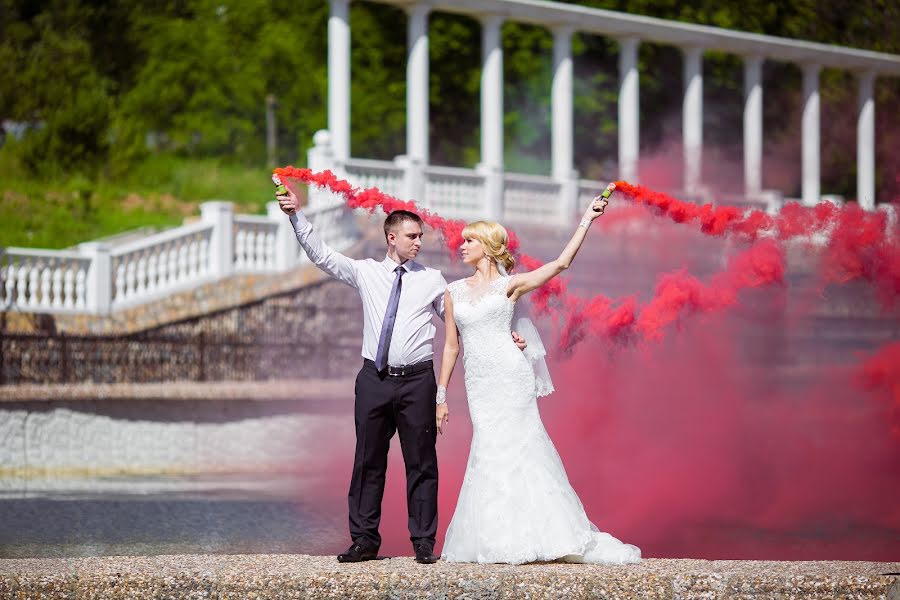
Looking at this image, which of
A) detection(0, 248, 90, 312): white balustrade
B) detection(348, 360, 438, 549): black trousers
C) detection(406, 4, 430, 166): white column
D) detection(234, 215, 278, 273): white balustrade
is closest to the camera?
detection(348, 360, 438, 549): black trousers

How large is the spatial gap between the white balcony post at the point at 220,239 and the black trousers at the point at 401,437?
566 inches

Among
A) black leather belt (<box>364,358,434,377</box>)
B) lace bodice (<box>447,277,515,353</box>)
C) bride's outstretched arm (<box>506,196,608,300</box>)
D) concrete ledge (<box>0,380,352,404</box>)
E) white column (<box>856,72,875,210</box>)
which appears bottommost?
concrete ledge (<box>0,380,352,404</box>)

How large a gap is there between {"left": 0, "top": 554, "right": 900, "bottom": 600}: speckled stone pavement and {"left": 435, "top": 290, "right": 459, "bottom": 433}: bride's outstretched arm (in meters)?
1.13

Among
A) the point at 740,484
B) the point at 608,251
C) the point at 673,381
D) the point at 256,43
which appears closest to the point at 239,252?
the point at 608,251

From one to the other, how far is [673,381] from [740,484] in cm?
294

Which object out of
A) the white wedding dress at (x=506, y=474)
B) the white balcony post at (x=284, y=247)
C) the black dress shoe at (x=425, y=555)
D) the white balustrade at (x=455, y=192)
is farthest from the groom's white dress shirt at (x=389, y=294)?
the white balustrade at (x=455, y=192)

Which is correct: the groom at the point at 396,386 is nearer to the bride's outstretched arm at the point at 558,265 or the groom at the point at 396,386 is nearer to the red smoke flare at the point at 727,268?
the bride's outstretched arm at the point at 558,265

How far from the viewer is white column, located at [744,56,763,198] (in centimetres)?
3238

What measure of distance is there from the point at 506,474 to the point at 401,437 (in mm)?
632

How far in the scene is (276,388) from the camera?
18828 mm

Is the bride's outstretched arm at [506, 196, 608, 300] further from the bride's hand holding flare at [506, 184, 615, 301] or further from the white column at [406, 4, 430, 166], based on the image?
the white column at [406, 4, 430, 166]

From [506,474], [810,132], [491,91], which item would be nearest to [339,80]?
[491,91]

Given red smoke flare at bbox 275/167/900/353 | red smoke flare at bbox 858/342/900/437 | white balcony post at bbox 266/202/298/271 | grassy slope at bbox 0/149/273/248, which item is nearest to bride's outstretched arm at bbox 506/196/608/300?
red smoke flare at bbox 275/167/900/353

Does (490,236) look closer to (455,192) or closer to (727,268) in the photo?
(727,268)
